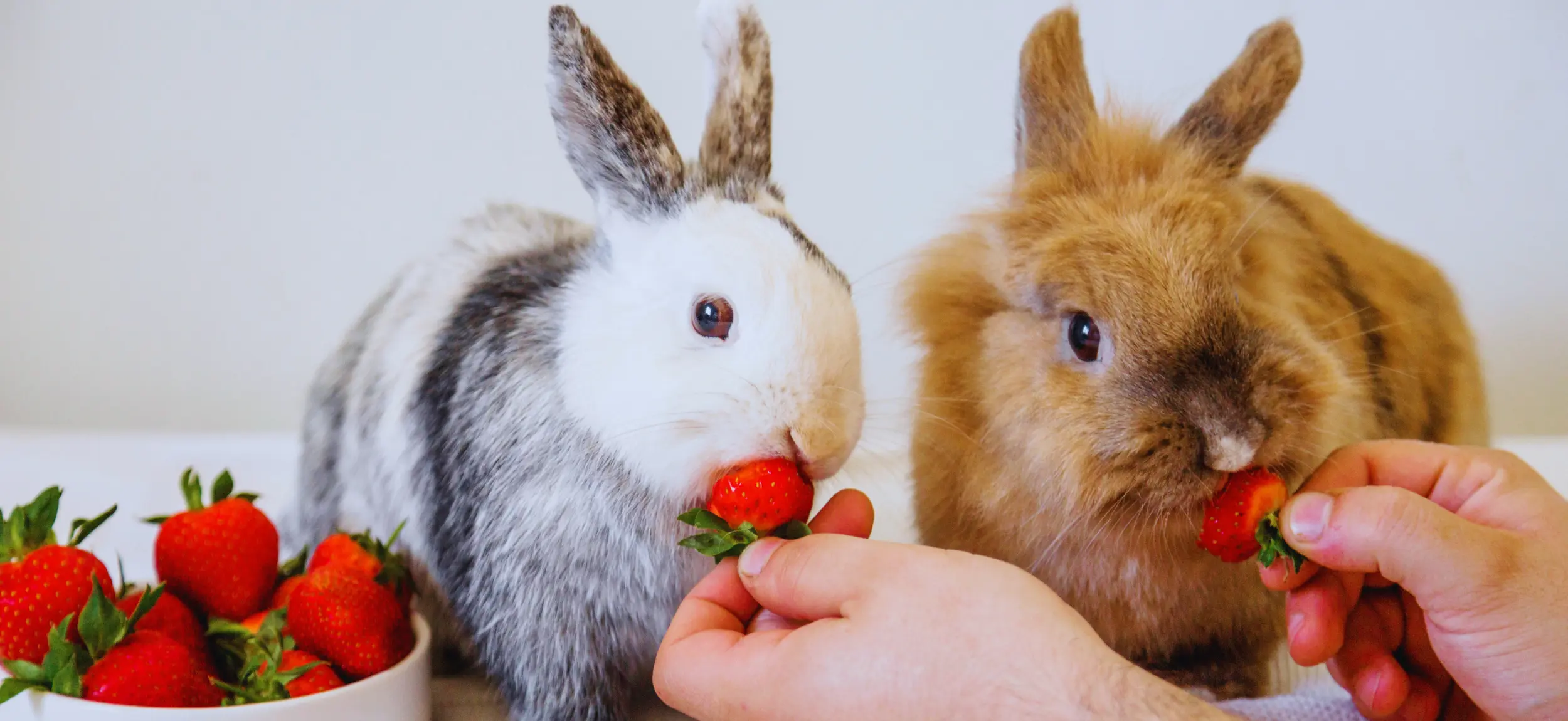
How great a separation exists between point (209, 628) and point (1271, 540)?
36.2 inches

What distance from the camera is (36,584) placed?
0.82m

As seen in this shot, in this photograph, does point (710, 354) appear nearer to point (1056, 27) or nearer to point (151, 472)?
point (1056, 27)

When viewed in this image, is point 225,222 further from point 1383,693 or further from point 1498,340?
point 1498,340

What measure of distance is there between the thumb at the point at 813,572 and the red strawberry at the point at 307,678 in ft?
1.25

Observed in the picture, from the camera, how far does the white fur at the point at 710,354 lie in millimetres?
789

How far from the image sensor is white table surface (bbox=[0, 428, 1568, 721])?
4.38 feet

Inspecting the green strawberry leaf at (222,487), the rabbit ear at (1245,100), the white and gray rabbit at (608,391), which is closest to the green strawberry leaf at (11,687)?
the green strawberry leaf at (222,487)

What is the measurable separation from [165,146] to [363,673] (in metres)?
1.17

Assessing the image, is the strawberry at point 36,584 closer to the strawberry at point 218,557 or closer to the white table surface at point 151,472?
the strawberry at point 218,557

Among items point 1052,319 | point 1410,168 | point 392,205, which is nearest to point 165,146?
point 392,205

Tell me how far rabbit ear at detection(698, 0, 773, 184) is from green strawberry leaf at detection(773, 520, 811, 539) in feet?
1.07

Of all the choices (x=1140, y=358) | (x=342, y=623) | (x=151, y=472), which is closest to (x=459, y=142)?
(x=151, y=472)

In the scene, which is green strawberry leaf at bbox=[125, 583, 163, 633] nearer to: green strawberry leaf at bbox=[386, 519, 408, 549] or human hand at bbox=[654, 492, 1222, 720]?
green strawberry leaf at bbox=[386, 519, 408, 549]

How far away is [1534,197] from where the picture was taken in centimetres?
186
